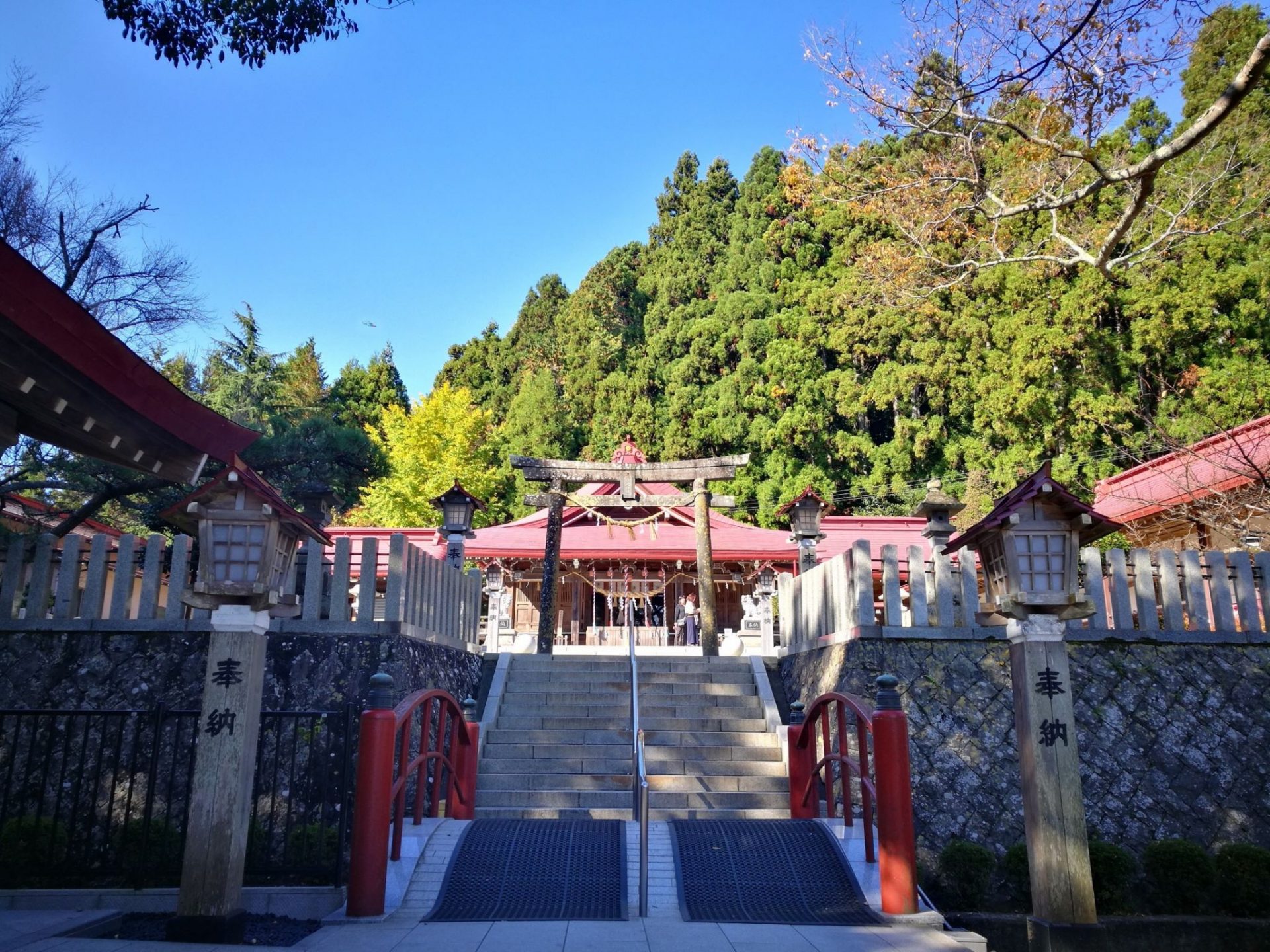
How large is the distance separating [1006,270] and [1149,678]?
70.9 ft

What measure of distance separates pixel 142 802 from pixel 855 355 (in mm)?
27518

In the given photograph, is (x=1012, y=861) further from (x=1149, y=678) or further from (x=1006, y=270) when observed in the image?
(x=1006, y=270)

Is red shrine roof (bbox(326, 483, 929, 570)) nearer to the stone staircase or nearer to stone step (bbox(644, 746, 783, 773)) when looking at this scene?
the stone staircase

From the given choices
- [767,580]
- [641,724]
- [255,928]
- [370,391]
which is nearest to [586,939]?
[255,928]

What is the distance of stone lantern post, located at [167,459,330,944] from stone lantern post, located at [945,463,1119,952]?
493 centimetres

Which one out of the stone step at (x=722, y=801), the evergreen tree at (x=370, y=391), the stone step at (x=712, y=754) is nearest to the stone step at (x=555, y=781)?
the stone step at (x=722, y=801)

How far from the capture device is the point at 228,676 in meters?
5.63

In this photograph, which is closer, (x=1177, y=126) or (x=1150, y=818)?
(x=1150, y=818)

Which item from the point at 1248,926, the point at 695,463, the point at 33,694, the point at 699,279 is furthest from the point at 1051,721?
the point at 699,279

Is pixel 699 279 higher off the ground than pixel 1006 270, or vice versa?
pixel 699 279

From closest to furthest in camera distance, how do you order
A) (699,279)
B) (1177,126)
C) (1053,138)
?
1. (1053,138)
2. (1177,126)
3. (699,279)

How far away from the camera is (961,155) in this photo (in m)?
8.92

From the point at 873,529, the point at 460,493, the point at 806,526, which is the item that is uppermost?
the point at 873,529

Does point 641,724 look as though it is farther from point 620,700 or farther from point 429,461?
point 429,461
